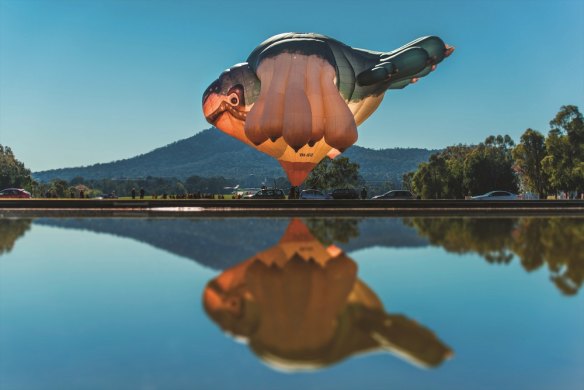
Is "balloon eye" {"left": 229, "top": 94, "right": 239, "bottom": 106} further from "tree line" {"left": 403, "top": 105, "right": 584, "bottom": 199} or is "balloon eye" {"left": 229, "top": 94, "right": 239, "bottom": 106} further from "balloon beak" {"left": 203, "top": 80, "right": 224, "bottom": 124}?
"tree line" {"left": 403, "top": 105, "right": 584, "bottom": 199}

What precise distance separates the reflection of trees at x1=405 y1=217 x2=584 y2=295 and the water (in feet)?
0.25

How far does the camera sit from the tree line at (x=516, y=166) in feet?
170

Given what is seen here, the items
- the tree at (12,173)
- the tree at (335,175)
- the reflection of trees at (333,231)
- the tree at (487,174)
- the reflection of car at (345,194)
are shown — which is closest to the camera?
the reflection of trees at (333,231)

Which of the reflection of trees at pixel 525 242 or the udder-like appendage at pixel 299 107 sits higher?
the udder-like appendage at pixel 299 107

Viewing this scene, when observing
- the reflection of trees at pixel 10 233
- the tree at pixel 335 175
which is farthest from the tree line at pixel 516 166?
the reflection of trees at pixel 10 233

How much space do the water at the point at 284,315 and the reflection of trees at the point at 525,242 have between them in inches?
3.0

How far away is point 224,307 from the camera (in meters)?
6.59

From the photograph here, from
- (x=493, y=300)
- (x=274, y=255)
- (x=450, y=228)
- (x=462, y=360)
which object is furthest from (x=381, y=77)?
(x=462, y=360)

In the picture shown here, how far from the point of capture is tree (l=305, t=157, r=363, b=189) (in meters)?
76.1

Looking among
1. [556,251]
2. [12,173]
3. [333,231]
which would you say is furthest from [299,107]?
[12,173]

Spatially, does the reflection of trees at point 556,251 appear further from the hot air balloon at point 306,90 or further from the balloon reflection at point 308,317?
the hot air balloon at point 306,90

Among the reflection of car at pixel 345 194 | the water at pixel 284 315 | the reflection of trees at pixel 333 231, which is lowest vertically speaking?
the water at pixel 284 315

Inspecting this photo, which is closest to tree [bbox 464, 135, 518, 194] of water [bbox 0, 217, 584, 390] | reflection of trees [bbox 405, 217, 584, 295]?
reflection of trees [bbox 405, 217, 584, 295]

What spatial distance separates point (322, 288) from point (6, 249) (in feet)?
26.2
